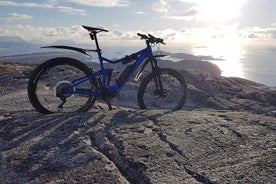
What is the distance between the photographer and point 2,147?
574 cm

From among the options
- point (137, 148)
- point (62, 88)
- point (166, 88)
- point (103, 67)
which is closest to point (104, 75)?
point (103, 67)

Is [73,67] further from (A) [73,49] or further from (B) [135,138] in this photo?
(B) [135,138]

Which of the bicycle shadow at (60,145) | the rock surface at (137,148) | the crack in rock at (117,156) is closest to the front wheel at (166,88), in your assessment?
the rock surface at (137,148)

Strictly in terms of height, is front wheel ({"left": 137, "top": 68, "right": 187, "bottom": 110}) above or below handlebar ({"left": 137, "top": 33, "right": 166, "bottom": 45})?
below

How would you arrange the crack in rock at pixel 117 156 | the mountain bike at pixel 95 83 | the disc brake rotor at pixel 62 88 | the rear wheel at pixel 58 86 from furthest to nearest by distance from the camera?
the disc brake rotor at pixel 62 88
the mountain bike at pixel 95 83
the rear wheel at pixel 58 86
the crack in rock at pixel 117 156

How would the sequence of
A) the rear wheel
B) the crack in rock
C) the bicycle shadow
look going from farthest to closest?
the rear wheel < the bicycle shadow < the crack in rock

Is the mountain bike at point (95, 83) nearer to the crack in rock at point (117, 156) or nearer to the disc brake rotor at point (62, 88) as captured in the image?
the disc brake rotor at point (62, 88)

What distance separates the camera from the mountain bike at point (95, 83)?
8.23 meters

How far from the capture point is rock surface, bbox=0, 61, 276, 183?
188 inches

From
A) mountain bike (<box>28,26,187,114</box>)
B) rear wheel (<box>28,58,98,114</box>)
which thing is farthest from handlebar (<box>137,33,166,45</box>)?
rear wheel (<box>28,58,98,114</box>)

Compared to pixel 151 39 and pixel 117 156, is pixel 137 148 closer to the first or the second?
pixel 117 156

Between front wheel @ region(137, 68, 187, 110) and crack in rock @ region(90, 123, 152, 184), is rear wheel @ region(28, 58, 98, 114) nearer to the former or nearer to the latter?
front wheel @ region(137, 68, 187, 110)

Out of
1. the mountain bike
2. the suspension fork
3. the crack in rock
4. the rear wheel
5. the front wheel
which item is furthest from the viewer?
the front wheel

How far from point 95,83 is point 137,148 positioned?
3.42m
